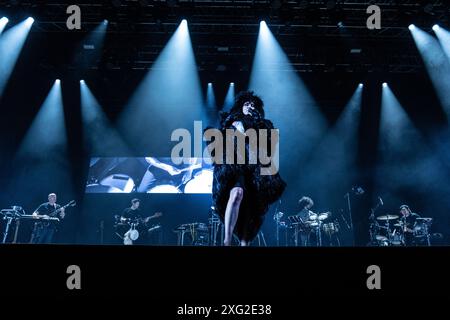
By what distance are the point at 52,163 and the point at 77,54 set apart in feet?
8.95

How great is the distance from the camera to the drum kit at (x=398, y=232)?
7.85 m

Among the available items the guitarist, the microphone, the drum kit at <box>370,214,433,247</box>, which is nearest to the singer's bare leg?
the microphone

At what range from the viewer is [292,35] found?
8.98m

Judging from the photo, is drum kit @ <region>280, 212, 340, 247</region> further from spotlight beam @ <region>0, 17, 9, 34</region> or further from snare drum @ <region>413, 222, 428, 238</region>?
spotlight beam @ <region>0, 17, 9, 34</region>

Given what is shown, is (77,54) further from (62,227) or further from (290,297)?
(290,297)

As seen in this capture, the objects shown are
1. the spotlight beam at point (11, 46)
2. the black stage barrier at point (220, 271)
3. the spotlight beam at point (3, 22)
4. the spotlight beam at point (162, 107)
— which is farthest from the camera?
the spotlight beam at point (162, 107)

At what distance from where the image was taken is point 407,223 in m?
8.16

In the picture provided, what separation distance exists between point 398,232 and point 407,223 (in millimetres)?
297

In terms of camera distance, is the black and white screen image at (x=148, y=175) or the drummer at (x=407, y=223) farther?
the black and white screen image at (x=148, y=175)

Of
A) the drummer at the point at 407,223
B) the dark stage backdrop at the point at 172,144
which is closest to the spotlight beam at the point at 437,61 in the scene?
the dark stage backdrop at the point at 172,144

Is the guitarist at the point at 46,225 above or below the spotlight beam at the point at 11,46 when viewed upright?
below

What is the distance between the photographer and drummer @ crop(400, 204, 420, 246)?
26.3 ft

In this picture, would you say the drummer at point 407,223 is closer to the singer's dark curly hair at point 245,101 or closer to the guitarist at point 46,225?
the singer's dark curly hair at point 245,101
